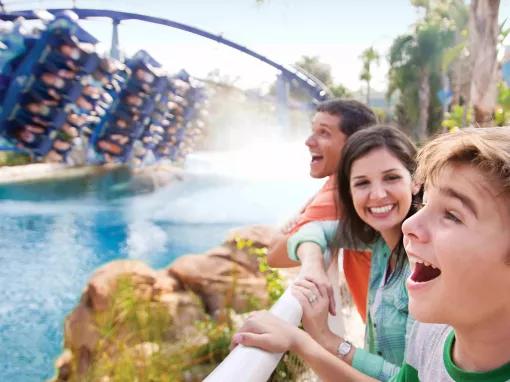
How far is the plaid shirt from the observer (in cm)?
66

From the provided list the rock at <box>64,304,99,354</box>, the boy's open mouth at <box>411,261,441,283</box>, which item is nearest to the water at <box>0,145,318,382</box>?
the rock at <box>64,304,99,354</box>

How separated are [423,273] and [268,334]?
166 mm

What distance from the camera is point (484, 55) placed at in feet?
11.8

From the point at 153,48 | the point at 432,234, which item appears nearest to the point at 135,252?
the point at 153,48

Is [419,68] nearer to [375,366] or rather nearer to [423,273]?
[375,366]

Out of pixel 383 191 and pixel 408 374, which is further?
pixel 383 191

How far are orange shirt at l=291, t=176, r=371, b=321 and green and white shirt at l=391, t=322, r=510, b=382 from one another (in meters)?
0.39

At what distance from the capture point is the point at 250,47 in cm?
437

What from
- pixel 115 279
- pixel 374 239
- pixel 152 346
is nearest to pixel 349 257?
pixel 374 239

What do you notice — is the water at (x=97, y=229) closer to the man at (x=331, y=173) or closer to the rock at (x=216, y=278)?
the rock at (x=216, y=278)

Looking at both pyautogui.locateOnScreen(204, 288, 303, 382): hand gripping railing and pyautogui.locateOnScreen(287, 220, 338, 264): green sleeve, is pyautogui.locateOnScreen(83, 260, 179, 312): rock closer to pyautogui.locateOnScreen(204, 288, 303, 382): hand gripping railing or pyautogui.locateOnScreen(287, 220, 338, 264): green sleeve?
pyautogui.locateOnScreen(287, 220, 338, 264): green sleeve

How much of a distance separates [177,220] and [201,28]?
1.41 m

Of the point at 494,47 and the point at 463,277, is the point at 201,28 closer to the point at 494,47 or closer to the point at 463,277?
the point at 494,47

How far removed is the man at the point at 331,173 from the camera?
958 mm
